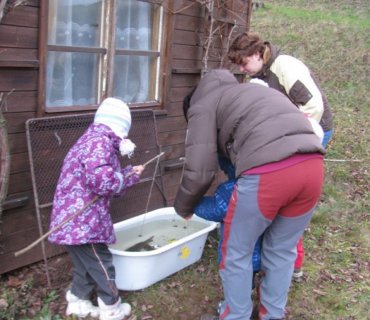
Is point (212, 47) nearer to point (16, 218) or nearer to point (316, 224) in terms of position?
point (316, 224)

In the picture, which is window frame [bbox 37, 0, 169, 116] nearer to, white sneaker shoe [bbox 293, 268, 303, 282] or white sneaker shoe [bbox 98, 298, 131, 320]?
white sneaker shoe [bbox 98, 298, 131, 320]

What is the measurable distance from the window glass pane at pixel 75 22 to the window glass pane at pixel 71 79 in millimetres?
101

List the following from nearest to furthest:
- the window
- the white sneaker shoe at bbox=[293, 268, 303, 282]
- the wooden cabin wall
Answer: the wooden cabin wall, the window, the white sneaker shoe at bbox=[293, 268, 303, 282]

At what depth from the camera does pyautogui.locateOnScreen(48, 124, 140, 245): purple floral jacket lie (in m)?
2.79

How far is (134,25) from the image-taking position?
4.08m

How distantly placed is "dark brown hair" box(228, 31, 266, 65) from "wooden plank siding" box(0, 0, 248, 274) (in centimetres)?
110

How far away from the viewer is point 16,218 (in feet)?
11.3

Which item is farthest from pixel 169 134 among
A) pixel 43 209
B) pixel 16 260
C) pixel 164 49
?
pixel 16 260

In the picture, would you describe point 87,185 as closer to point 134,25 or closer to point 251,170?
point 251,170

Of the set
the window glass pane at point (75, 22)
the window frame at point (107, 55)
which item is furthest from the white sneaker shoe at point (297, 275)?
the window glass pane at point (75, 22)

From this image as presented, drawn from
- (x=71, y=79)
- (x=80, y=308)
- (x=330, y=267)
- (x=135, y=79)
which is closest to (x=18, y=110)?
(x=71, y=79)

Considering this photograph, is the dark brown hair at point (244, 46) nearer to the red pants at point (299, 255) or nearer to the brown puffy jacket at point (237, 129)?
the brown puffy jacket at point (237, 129)

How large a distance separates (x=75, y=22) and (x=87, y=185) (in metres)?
1.43

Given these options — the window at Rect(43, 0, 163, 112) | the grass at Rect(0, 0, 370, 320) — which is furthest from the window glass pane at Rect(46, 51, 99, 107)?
the grass at Rect(0, 0, 370, 320)
